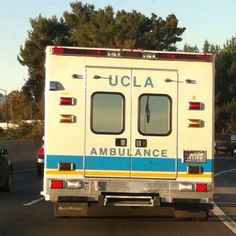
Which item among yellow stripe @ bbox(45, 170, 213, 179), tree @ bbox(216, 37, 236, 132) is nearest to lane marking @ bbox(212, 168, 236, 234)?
yellow stripe @ bbox(45, 170, 213, 179)

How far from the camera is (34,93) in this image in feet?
238

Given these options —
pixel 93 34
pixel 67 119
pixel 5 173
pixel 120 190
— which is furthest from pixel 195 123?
pixel 93 34

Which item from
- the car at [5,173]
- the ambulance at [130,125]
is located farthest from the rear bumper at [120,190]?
the car at [5,173]

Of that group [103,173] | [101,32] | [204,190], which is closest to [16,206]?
[103,173]

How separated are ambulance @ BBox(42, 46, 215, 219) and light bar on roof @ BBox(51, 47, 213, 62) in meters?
0.02

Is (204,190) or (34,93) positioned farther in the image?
(34,93)

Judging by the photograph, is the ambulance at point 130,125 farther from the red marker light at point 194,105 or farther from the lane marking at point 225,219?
the lane marking at point 225,219

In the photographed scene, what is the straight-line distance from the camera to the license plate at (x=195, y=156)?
38.2ft

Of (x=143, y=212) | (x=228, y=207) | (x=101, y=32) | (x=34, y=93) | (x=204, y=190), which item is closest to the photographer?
(x=204, y=190)

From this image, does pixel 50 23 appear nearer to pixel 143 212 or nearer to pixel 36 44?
pixel 36 44

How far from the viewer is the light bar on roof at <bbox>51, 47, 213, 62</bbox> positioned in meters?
11.7

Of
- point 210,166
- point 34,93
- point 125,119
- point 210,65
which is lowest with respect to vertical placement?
point 210,166

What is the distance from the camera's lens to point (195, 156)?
1166 centimetres

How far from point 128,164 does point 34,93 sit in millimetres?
61650
